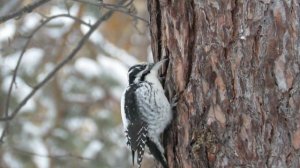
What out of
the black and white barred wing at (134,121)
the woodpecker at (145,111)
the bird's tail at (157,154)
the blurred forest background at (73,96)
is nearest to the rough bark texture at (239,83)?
the bird's tail at (157,154)

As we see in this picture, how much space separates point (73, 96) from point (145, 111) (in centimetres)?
330

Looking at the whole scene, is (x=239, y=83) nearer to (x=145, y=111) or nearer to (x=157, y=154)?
(x=157, y=154)

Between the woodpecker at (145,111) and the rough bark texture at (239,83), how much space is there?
23cm

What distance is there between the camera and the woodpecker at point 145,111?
3.86m

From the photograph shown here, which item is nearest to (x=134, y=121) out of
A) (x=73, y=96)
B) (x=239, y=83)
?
(x=239, y=83)

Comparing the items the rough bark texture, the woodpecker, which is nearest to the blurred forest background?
the woodpecker

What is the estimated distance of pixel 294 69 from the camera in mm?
3209

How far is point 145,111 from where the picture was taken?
169 inches

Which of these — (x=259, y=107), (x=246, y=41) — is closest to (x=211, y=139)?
(x=259, y=107)

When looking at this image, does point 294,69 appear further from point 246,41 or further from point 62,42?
point 62,42

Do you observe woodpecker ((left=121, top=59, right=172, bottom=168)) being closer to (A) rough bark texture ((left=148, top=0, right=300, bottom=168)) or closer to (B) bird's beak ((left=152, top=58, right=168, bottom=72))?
(B) bird's beak ((left=152, top=58, right=168, bottom=72))

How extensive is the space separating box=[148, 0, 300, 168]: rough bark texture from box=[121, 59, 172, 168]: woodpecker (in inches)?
9.2

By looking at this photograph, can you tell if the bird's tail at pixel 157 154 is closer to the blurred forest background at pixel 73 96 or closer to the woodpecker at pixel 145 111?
the woodpecker at pixel 145 111

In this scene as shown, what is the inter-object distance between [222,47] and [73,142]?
403 cm
